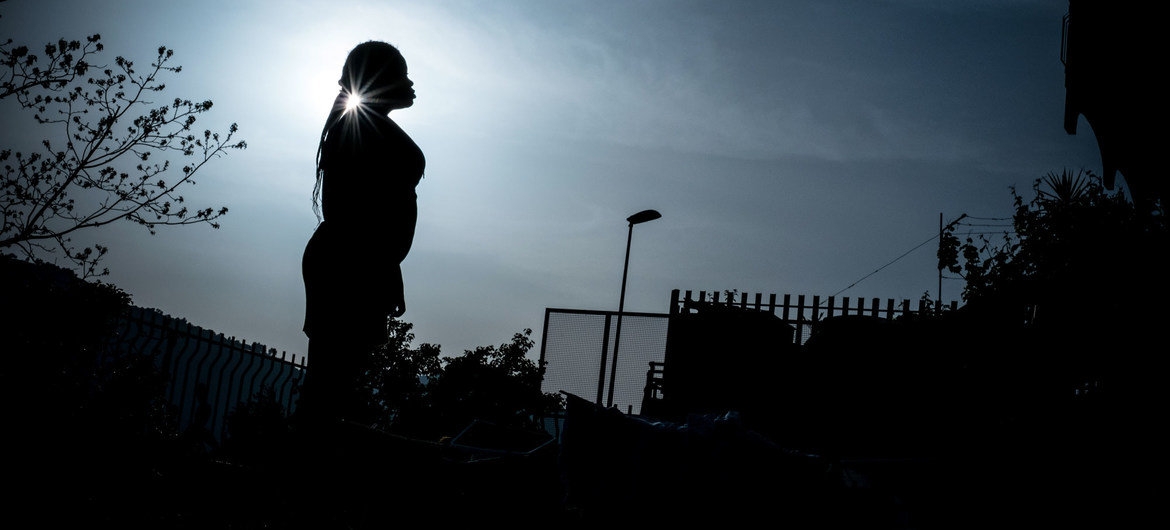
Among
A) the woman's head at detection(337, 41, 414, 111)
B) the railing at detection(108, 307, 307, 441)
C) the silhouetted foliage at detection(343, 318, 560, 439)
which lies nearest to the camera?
the woman's head at detection(337, 41, 414, 111)

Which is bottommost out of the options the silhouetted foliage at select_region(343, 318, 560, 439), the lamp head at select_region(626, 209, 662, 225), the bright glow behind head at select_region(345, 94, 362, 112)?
the silhouetted foliage at select_region(343, 318, 560, 439)

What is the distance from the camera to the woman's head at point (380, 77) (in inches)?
103

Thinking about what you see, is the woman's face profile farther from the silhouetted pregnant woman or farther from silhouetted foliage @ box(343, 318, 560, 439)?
silhouetted foliage @ box(343, 318, 560, 439)

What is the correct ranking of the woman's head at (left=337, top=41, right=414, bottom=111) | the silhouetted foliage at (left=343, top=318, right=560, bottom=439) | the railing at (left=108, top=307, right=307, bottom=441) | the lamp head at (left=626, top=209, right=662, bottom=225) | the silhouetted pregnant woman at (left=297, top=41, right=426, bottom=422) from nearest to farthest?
the silhouetted pregnant woman at (left=297, top=41, right=426, bottom=422) → the woman's head at (left=337, top=41, right=414, bottom=111) → the railing at (left=108, top=307, right=307, bottom=441) → the silhouetted foliage at (left=343, top=318, right=560, bottom=439) → the lamp head at (left=626, top=209, right=662, bottom=225)

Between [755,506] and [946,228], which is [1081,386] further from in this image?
[946,228]

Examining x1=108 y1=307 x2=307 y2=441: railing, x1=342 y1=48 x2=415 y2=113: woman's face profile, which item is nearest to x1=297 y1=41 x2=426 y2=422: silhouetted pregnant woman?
x1=342 y1=48 x2=415 y2=113: woman's face profile

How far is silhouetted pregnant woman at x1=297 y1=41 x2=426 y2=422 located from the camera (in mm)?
2393

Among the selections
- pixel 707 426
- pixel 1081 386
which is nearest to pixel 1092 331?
pixel 1081 386

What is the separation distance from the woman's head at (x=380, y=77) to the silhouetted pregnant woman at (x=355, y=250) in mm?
13

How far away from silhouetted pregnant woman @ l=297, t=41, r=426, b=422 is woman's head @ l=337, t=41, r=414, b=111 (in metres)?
0.01

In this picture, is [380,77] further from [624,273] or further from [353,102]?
[624,273]

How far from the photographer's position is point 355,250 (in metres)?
2.44

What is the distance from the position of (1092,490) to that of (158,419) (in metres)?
5.78

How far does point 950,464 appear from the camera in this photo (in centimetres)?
249
